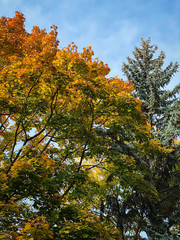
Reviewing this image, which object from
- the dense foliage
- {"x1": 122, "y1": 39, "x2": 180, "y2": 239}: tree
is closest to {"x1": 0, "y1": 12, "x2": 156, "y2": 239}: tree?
the dense foliage

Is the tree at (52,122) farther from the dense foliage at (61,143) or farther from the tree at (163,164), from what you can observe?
the tree at (163,164)

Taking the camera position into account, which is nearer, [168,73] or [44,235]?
[44,235]

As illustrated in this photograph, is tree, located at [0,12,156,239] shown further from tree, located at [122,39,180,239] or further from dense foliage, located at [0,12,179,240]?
tree, located at [122,39,180,239]

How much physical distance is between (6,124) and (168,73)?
10086 millimetres

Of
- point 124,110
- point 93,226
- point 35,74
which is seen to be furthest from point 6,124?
point 93,226

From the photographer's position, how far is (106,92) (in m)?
6.54

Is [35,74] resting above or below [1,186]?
above

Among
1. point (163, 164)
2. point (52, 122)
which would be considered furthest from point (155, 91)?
point (52, 122)

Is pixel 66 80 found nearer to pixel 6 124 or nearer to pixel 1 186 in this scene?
pixel 1 186

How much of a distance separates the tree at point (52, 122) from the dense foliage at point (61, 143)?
0.09 feet

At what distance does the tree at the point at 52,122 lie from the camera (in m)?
4.39

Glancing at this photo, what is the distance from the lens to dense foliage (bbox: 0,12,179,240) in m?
4.40

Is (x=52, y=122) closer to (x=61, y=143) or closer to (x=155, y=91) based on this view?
(x=61, y=143)

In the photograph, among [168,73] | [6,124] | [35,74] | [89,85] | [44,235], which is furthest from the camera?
[168,73]
